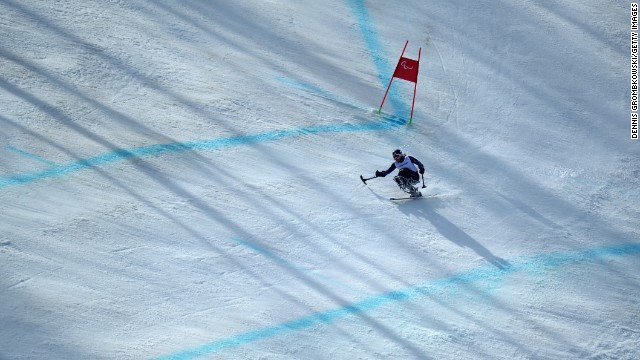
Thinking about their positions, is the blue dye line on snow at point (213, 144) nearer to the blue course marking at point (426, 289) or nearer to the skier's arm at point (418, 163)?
the skier's arm at point (418, 163)

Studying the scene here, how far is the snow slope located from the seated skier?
315mm

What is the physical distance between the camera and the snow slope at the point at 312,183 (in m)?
9.02

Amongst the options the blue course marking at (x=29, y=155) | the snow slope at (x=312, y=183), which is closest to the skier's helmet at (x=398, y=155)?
the snow slope at (x=312, y=183)

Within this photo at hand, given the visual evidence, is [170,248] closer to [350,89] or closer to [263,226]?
[263,226]

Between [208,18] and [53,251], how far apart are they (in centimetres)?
549

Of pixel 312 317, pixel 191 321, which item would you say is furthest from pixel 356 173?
pixel 191 321

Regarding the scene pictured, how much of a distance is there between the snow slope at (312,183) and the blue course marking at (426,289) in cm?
3

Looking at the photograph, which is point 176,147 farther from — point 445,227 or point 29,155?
point 445,227

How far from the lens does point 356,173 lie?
1091 centimetres

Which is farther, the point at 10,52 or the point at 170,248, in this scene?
the point at 10,52

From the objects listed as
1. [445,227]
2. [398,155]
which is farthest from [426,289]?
[398,155]

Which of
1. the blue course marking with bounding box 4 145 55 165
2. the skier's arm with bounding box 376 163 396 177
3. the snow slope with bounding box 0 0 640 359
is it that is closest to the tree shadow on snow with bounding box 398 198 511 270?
the snow slope with bounding box 0 0 640 359

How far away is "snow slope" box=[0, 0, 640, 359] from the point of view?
902cm

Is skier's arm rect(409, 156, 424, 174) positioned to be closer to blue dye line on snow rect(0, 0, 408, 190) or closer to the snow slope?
the snow slope
